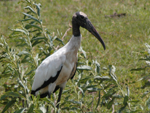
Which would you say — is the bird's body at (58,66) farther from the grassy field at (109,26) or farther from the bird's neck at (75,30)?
the grassy field at (109,26)

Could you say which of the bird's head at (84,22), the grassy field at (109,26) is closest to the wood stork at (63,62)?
the bird's head at (84,22)

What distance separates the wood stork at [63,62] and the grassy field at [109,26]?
121cm

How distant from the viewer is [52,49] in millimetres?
3992

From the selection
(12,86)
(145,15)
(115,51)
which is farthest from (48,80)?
(145,15)

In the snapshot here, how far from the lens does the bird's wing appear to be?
358 cm

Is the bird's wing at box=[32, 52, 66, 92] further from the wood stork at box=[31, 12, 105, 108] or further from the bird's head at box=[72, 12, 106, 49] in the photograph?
the bird's head at box=[72, 12, 106, 49]

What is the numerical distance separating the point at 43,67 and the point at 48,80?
20 cm

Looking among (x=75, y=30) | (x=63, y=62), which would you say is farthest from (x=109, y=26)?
(x=63, y=62)

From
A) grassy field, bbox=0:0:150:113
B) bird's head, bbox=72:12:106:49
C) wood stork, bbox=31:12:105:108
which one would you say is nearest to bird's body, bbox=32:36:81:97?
wood stork, bbox=31:12:105:108

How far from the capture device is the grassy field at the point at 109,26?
5.67 meters

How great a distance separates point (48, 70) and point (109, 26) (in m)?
3.75

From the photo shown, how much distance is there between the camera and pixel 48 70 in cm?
367

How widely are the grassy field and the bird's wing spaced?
1237mm

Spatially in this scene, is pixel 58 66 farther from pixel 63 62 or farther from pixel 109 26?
pixel 109 26
